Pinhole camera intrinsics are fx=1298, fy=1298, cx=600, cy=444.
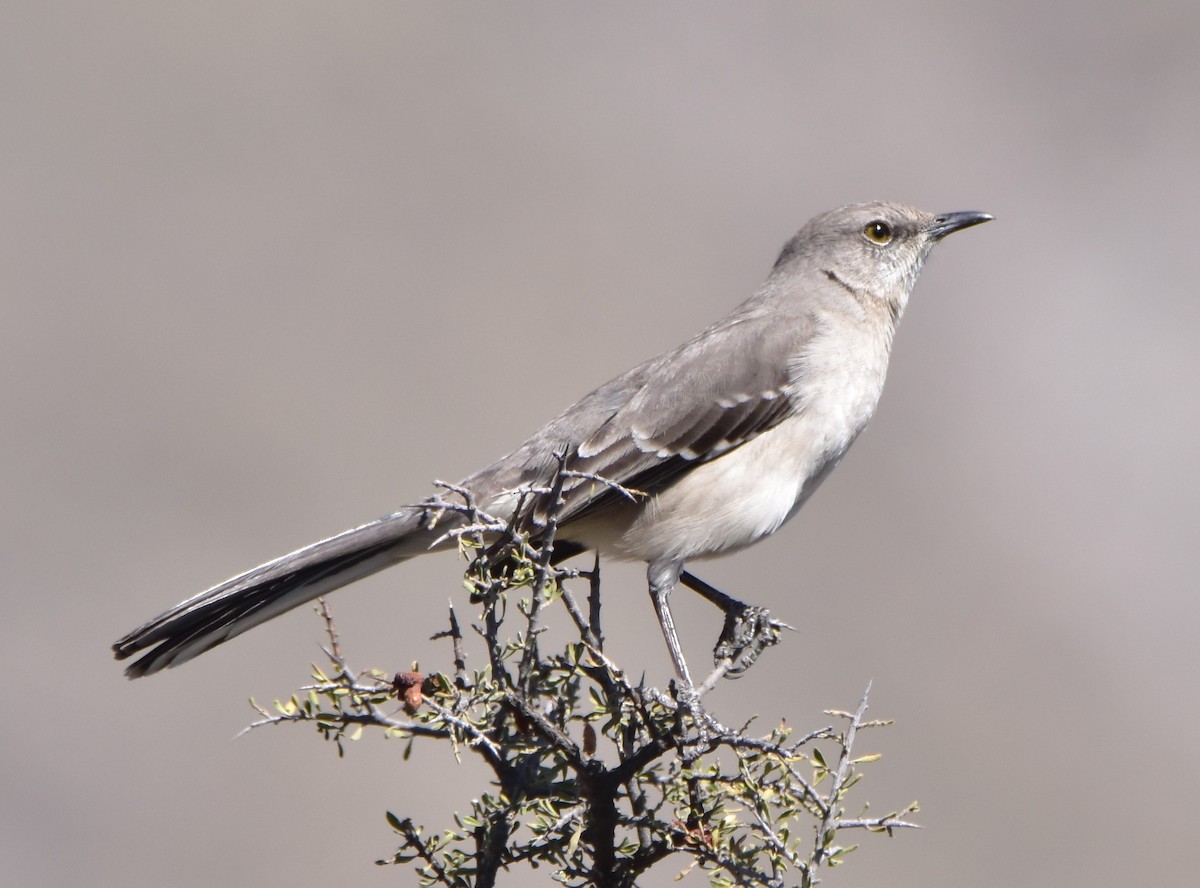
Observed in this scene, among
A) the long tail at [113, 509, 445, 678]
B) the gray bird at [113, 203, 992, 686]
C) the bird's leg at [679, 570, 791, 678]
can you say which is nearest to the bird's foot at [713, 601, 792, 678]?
the bird's leg at [679, 570, 791, 678]

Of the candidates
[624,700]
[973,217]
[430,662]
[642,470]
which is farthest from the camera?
[430,662]

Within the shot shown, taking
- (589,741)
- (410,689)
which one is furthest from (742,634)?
(410,689)

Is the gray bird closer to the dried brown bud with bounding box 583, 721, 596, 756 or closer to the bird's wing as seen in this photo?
the bird's wing

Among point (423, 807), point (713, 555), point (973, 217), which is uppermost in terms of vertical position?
point (423, 807)

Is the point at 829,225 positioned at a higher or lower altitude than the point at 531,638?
higher

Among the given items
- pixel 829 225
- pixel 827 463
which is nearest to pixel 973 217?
pixel 829 225

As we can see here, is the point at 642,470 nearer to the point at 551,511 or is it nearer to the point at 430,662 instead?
the point at 551,511
